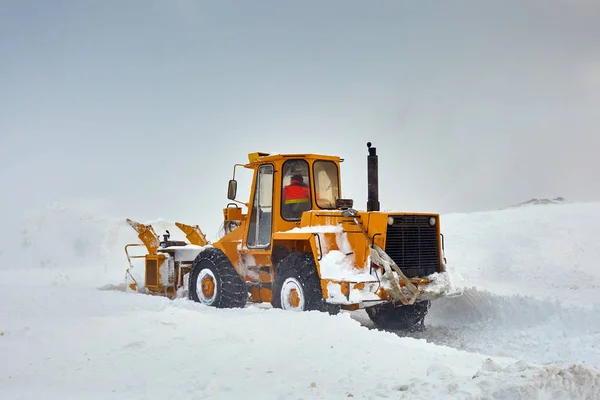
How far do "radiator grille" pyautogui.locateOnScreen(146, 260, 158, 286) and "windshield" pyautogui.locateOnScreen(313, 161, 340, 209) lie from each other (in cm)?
438

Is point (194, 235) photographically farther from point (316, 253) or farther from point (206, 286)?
point (316, 253)

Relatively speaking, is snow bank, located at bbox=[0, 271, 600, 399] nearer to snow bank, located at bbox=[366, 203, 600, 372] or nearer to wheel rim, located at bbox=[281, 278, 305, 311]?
wheel rim, located at bbox=[281, 278, 305, 311]

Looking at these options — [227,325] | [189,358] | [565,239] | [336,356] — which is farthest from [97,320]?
[565,239]

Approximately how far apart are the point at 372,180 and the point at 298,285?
224cm

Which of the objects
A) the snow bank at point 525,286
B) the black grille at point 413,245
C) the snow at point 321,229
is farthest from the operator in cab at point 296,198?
the snow bank at point 525,286

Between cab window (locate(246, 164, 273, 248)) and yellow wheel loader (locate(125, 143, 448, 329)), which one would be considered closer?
yellow wheel loader (locate(125, 143, 448, 329))

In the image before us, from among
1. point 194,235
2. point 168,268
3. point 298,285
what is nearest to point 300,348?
point 298,285

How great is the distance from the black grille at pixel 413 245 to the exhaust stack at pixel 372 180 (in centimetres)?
67

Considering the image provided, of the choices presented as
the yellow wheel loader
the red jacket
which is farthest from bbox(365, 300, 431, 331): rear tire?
the red jacket

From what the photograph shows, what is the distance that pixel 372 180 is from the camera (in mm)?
10672

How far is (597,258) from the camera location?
54.6 feet

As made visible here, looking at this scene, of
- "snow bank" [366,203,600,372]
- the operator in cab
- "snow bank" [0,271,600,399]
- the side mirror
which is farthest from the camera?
the side mirror

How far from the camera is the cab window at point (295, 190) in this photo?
11.2 metres

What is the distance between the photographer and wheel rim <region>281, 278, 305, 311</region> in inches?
394
